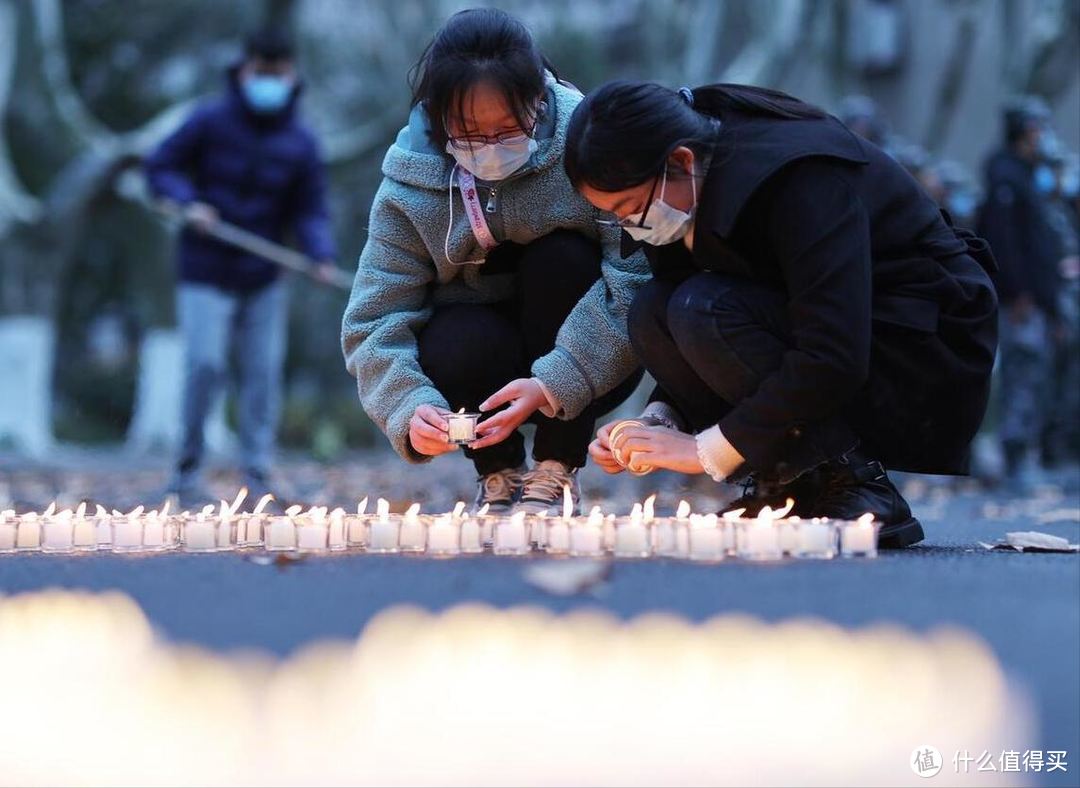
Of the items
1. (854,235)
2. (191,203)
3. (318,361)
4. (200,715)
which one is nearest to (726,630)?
(200,715)

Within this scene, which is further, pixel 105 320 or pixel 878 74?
pixel 105 320

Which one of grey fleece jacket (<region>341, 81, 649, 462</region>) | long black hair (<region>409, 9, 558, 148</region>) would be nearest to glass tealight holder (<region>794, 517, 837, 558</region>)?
grey fleece jacket (<region>341, 81, 649, 462</region>)

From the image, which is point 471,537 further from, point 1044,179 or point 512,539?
point 1044,179

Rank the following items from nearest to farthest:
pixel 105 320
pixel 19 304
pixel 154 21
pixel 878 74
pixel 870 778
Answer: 1. pixel 870 778
2. pixel 19 304
3. pixel 878 74
4. pixel 154 21
5. pixel 105 320

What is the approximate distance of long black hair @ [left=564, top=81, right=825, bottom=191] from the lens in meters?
2.63

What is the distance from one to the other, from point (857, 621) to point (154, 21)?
1510cm

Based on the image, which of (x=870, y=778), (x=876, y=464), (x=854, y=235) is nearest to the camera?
(x=870, y=778)

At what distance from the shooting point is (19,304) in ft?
41.6

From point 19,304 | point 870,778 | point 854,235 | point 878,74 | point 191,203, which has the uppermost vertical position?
point 878,74

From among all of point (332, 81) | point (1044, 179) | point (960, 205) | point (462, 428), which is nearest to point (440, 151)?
point (462, 428)

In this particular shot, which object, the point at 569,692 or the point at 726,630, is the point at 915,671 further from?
the point at 569,692

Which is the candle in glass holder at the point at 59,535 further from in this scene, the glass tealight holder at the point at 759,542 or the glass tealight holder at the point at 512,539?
the glass tealight holder at the point at 759,542

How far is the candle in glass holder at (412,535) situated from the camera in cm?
251

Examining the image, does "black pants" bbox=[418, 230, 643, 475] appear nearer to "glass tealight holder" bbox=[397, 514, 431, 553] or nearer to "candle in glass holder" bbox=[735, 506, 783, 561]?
"glass tealight holder" bbox=[397, 514, 431, 553]
